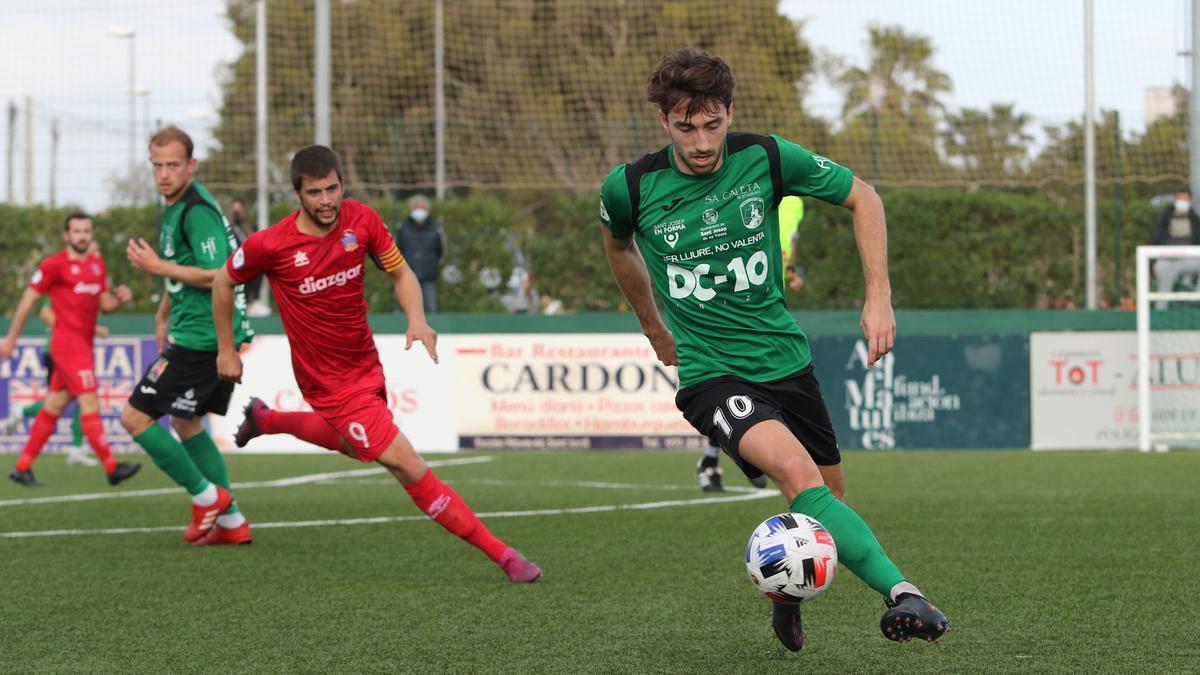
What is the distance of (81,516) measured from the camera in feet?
33.1

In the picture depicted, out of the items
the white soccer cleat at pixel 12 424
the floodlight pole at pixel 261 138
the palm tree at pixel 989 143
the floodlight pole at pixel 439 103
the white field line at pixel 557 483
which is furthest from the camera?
the floodlight pole at pixel 439 103

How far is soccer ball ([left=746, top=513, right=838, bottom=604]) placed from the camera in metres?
4.64

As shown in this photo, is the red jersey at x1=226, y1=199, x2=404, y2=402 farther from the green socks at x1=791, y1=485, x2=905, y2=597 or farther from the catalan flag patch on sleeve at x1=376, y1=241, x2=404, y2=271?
the green socks at x1=791, y1=485, x2=905, y2=597

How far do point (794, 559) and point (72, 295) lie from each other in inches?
390

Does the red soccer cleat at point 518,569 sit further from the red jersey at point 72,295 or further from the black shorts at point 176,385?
the red jersey at point 72,295

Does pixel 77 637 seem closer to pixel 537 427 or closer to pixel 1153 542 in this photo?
pixel 1153 542

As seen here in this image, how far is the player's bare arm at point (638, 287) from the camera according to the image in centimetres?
562

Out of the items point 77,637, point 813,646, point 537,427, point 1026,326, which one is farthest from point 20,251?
point 813,646

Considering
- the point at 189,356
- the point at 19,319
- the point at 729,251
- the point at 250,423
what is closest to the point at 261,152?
the point at 19,319

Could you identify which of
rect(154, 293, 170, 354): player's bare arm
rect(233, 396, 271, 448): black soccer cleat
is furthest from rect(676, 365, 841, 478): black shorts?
rect(154, 293, 170, 354): player's bare arm

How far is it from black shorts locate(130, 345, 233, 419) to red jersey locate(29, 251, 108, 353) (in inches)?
193

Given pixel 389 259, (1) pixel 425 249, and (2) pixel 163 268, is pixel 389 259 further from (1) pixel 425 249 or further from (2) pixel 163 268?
(1) pixel 425 249

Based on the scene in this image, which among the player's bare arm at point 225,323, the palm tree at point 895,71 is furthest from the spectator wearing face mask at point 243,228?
the palm tree at point 895,71

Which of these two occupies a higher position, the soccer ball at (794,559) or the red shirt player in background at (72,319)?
the red shirt player in background at (72,319)
